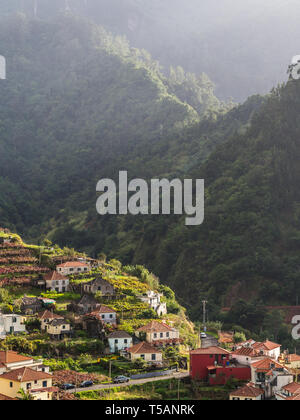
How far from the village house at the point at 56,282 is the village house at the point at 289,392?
22.5m

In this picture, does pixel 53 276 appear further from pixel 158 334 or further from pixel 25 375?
pixel 25 375

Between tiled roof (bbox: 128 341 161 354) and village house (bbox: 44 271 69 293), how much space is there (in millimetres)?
12538

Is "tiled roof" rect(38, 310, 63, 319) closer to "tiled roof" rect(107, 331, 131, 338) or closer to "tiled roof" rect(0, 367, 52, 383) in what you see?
"tiled roof" rect(107, 331, 131, 338)

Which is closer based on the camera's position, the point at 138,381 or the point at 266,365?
the point at 138,381

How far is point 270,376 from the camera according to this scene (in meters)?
39.8

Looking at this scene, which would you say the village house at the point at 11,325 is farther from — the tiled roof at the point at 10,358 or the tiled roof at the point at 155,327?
the tiled roof at the point at 155,327

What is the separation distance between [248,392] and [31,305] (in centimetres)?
1849

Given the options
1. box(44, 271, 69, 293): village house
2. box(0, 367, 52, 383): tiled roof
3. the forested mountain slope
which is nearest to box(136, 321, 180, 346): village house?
box(44, 271, 69, 293): village house

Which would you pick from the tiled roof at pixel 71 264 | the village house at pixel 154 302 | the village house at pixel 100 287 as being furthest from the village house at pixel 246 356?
the tiled roof at pixel 71 264

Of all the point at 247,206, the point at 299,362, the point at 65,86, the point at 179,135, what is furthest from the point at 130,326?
the point at 65,86

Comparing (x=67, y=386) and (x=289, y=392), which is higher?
(x=67, y=386)

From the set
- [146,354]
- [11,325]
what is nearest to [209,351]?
[146,354]

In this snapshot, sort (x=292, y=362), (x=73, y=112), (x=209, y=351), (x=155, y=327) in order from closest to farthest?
(x=209, y=351)
(x=292, y=362)
(x=155, y=327)
(x=73, y=112)

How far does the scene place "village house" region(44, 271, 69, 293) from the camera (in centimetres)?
5531
